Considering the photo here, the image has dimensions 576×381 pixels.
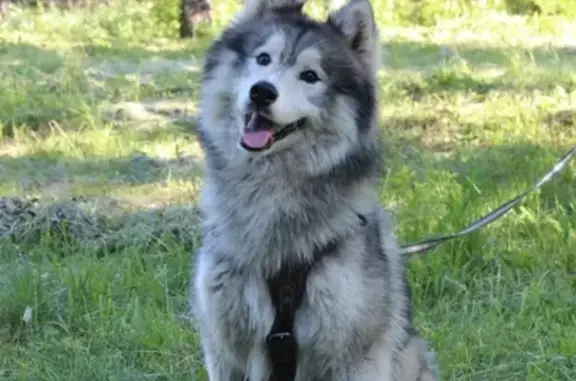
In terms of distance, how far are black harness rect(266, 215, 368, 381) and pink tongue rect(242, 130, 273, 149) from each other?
0.42m

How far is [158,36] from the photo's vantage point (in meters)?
13.2

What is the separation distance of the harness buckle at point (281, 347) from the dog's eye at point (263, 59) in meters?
0.89

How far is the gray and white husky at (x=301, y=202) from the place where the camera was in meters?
2.99

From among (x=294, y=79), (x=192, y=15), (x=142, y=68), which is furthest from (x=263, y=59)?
(x=192, y=15)

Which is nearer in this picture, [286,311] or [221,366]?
[286,311]

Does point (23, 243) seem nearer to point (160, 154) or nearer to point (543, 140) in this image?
point (160, 154)

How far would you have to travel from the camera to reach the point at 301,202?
10.2 ft

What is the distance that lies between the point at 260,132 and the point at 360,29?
21.1 inches

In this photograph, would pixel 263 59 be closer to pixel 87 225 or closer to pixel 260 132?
pixel 260 132

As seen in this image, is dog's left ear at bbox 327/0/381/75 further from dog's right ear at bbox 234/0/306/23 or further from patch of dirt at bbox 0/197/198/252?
patch of dirt at bbox 0/197/198/252

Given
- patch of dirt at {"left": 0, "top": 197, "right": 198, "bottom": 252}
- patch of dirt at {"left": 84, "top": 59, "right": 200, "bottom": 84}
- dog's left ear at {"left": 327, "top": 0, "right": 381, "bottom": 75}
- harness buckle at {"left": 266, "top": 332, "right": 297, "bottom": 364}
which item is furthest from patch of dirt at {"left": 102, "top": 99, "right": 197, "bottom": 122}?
harness buckle at {"left": 266, "top": 332, "right": 297, "bottom": 364}

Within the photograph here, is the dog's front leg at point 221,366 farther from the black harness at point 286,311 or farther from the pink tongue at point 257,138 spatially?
the pink tongue at point 257,138

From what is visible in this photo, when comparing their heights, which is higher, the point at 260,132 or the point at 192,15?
the point at 260,132

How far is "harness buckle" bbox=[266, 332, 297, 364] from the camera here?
9.80 ft
